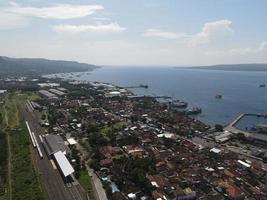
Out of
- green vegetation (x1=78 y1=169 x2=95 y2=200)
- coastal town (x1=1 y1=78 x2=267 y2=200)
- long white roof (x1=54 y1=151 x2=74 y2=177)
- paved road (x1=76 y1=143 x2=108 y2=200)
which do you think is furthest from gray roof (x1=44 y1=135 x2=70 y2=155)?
green vegetation (x1=78 y1=169 x2=95 y2=200)

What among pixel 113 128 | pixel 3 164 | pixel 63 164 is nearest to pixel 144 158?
pixel 63 164

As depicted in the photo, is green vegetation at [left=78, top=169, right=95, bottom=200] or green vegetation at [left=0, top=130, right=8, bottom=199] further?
green vegetation at [left=0, top=130, right=8, bottom=199]

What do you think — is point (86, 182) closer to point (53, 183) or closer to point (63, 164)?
point (53, 183)

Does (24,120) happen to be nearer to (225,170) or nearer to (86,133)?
(86,133)

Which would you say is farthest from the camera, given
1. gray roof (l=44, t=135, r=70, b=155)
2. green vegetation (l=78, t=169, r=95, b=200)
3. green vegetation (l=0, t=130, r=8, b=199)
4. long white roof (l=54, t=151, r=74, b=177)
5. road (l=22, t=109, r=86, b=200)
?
gray roof (l=44, t=135, r=70, b=155)

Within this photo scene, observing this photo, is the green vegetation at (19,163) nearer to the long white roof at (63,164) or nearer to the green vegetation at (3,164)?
the green vegetation at (3,164)

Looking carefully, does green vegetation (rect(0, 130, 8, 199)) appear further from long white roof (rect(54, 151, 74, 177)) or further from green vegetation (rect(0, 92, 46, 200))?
long white roof (rect(54, 151, 74, 177))

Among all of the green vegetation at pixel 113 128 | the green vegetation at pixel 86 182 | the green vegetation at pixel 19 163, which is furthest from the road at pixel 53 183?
the green vegetation at pixel 113 128
